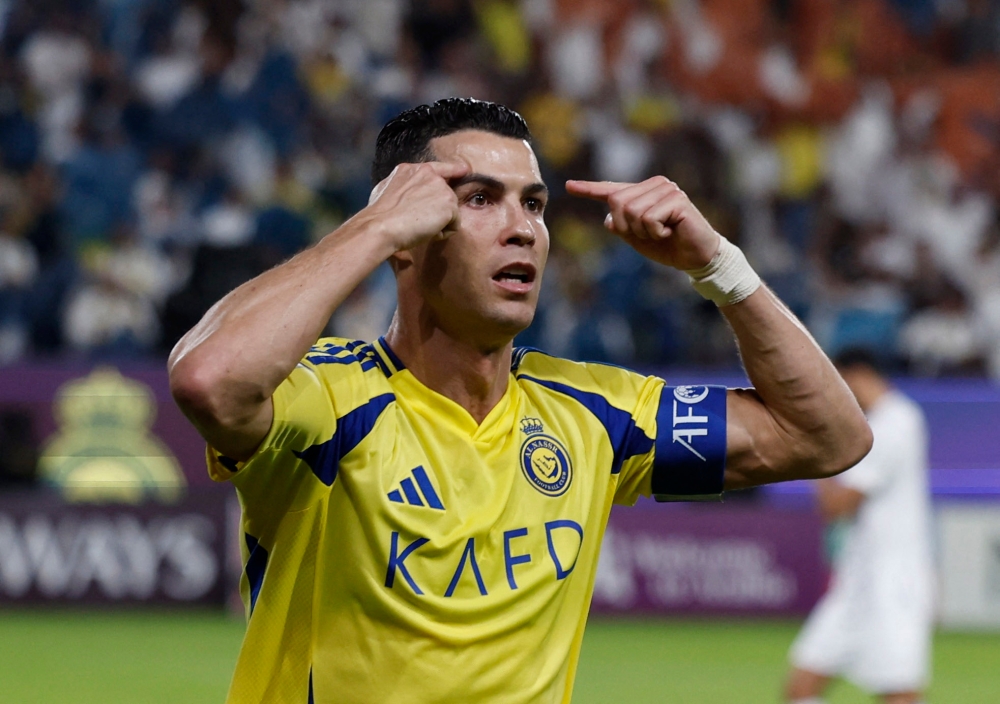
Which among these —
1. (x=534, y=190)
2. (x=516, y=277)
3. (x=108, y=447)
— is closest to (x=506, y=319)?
(x=516, y=277)

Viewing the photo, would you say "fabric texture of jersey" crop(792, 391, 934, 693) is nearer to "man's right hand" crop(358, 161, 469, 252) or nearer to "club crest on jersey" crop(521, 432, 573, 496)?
"club crest on jersey" crop(521, 432, 573, 496)

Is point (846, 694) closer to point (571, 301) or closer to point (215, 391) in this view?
point (571, 301)

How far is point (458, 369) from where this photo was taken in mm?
3609

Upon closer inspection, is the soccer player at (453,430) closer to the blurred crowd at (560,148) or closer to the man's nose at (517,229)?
the man's nose at (517,229)

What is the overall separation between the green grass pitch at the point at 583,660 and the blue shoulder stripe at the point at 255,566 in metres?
5.87

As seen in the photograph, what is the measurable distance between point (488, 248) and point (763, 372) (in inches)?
29.7

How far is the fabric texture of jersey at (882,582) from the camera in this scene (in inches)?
298

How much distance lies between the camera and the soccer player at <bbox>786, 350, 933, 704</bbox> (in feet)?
24.8

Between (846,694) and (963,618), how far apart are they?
2.87 meters

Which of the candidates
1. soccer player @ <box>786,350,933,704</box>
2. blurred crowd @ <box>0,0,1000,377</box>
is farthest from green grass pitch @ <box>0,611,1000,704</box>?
blurred crowd @ <box>0,0,1000,377</box>

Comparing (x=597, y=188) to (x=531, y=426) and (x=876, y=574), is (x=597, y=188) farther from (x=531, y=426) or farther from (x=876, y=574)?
(x=876, y=574)

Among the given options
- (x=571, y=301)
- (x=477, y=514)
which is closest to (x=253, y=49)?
(x=571, y=301)

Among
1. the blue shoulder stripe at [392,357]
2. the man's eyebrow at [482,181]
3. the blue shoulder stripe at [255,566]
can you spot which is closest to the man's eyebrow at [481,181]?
the man's eyebrow at [482,181]

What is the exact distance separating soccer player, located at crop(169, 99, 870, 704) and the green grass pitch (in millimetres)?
5732
